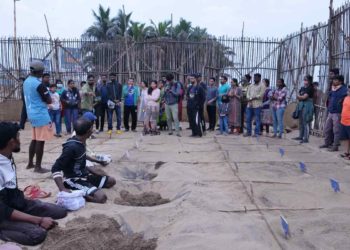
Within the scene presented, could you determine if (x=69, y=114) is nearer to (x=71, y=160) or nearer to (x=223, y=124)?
(x=223, y=124)

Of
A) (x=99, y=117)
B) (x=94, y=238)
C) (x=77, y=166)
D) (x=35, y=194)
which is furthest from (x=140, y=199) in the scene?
(x=99, y=117)

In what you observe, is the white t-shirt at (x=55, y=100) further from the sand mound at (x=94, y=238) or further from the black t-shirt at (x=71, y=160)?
the sand mound at (x=94, y=238)

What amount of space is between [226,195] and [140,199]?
1.05 meters

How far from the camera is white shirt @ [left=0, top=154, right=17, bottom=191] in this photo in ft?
12.2

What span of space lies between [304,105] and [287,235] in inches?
272

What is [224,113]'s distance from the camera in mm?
12023

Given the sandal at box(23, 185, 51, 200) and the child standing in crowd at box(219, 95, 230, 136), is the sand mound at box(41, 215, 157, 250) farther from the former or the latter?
the child standing in crowd at box(219, 95, 230, 136)

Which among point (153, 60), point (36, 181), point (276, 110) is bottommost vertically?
point (36, 181)

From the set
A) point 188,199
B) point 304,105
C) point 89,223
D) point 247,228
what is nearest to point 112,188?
point 188,199

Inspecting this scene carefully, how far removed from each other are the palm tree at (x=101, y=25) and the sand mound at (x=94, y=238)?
29.9 m

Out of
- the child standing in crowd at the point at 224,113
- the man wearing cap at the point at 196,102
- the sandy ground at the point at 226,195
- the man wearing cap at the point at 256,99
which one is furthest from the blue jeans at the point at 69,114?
the man wearing cap at the point at 256,99

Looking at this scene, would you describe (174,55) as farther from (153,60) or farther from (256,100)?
(256,100)

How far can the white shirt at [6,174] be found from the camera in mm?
3729

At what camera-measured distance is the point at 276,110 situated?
11305mm
